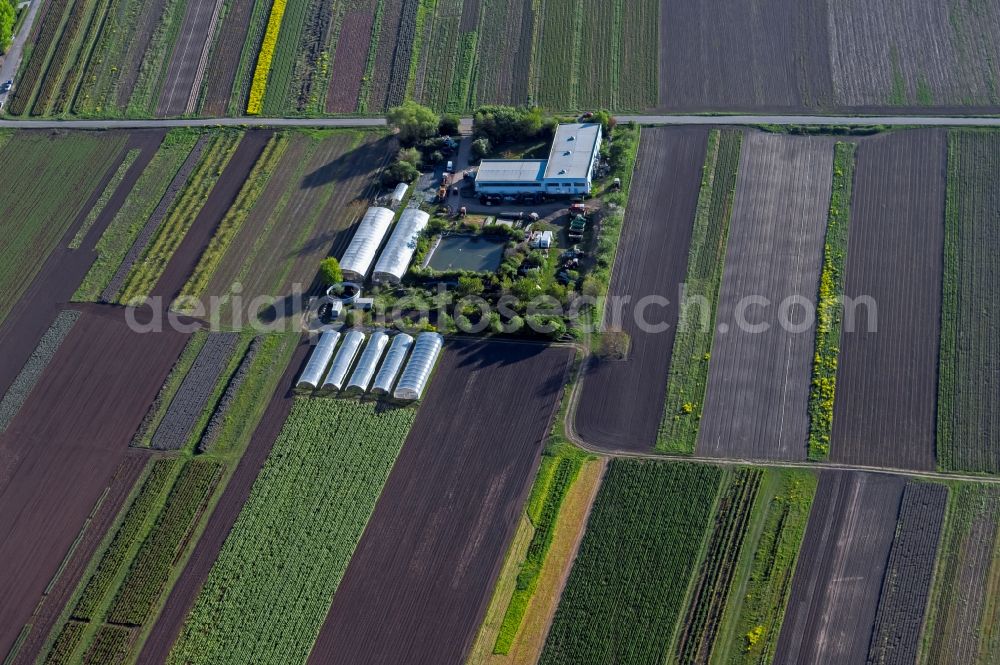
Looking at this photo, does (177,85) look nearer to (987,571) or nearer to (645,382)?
(645,382)

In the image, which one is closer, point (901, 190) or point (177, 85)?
point (901, 190)

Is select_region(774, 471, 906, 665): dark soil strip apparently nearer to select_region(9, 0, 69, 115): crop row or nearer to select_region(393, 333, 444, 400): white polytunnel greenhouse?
select_region(393, 333, 444, 400): white polytunnel greenhouse

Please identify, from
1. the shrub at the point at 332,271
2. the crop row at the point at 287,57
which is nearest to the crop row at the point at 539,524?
the shrub at the point at 332,271

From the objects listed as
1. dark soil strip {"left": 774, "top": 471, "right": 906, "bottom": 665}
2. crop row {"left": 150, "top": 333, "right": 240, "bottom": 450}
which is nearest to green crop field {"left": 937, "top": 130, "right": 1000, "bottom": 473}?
dark soil strip {"left": 774, "top": 471, "right": 906, "bottom": 665}

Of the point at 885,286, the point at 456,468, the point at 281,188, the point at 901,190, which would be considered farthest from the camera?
the point at 281,188

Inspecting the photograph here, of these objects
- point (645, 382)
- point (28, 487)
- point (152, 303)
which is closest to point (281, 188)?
point (152, 303)

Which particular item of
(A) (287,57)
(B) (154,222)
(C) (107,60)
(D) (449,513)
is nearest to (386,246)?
(B) (154,222)
